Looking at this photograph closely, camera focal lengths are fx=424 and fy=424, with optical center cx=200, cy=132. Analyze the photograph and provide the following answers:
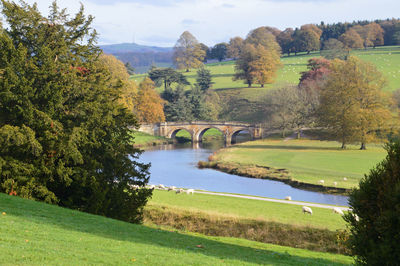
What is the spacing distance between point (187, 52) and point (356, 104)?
103787mm

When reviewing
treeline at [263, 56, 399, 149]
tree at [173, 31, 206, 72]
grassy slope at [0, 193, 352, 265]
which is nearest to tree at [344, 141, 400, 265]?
grassy slope at [0, 193, 352, 265]

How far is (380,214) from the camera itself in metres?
10.8

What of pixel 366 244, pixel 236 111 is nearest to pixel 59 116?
pixel 366 244

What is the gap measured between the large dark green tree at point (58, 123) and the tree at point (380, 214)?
48.8 feet

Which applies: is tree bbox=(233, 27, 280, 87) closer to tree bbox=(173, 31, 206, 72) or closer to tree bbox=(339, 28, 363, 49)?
tree bbox=(173, 31, 206, 72)

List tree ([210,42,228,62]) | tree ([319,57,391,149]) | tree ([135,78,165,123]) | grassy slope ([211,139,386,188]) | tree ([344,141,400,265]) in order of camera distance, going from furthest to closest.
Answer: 1. tree ([210,42,228,62])
2. tree ([135,78,165,123])
3. tree ([319,57,391,149])
4. grassy slope ([211,139,386,188])
5. tree ([344,141,400,265])

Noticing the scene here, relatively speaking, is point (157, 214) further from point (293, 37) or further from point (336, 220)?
point (293, 37)

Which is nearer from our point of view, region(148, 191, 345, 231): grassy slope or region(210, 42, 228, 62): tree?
region(148, 191, 345, 231): grassy slope

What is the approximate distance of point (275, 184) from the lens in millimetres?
48281

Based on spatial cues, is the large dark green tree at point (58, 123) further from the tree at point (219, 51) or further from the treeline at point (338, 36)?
the tree at point (219, 51)

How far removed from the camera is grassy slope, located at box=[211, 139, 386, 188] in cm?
4984

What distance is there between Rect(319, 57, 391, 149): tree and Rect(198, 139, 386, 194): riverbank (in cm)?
301

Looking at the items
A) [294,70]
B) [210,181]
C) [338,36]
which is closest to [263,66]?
[294,70]

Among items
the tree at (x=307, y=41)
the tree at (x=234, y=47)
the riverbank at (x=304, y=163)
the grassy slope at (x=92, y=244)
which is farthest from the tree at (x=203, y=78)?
the grassy slope at (x=92, y=244)
